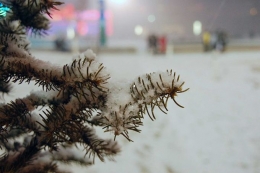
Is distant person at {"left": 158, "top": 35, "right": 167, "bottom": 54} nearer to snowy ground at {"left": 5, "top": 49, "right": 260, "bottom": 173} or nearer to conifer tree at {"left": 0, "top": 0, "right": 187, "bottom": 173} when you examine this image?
snowy ground at {"left": 5, "top": 49, "right": 260, "bottom": 173}

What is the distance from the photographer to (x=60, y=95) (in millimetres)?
1412

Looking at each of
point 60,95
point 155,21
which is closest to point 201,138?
point 60,95

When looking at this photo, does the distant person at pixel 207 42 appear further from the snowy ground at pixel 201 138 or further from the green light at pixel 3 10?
the green light at pixel 3 10

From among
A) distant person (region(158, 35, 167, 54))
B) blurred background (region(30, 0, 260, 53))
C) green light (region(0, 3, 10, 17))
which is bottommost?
distant person (region(158, 35, 167, 54))

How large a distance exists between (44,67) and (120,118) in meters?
0.43

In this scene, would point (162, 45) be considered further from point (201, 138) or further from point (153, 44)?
point (201, 138)

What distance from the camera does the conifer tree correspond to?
44.4 inches

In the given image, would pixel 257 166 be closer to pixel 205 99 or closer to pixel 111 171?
pixel 111 171

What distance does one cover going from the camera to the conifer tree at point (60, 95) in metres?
1.13

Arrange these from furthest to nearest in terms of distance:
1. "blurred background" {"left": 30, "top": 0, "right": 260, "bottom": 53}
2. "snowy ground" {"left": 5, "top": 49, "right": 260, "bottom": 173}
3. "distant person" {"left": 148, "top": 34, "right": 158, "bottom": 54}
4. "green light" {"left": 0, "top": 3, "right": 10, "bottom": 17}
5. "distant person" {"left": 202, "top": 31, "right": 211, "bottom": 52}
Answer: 1. "blurred background" {"left": 30, "top": 0, "right": 260, "bottom": 53}
2. "distant person" {"left": 202, "top": 31, "right": 211, "bottom": 52}
3. "distant person" {"left": 148, "top": 34, "right": 158, "bottom": 54}
4. "snowy ground" {"left": 5, "top": 49, "right": 260, "bottom": 173}
5. "green light" {"left": 0, "top": 3, "right": 10, "bottom": 17}

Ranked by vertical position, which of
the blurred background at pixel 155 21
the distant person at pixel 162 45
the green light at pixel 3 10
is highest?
the blurred background at pixel 155 21

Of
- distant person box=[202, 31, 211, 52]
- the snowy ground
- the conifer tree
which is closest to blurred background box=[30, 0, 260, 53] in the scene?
distant person box=[202, 31, 211, 52]

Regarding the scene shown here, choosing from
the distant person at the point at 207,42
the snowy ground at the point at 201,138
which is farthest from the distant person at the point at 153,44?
the snowy ground at the point at 201,138

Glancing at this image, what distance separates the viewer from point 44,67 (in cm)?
132
